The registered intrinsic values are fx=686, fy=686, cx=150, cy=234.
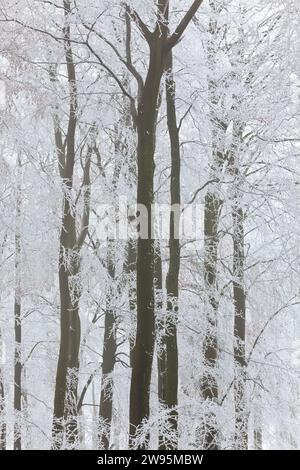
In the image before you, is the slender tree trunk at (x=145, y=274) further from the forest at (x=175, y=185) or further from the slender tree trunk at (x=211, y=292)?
the slender tree trunk at (x=211, y=292)

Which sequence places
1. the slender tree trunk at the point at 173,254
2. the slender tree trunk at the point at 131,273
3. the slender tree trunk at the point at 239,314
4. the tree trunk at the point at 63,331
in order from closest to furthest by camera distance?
the slender tree trunk at the point at 173,254 < the tree trunk at the point at 63,331 < the slender tree trunk at the point at 239,314 < the slender tree trunk at the point at 131,273

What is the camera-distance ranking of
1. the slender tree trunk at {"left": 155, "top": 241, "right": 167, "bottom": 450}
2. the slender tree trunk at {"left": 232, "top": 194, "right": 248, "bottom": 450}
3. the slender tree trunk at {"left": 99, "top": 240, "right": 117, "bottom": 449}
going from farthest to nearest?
the slender tree trunk at {"left": 99, "top": 240, "right": 117, "bottom": 449} < the slender tree trunk at {"left": 232, "top": 194, "right": 248, "bottom": 450} < the slender tree trunk at {"left": 155, "top": 241, "right": 167, "bottom": 450}

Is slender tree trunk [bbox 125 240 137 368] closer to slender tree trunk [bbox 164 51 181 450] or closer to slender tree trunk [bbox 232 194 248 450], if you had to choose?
slender tree trunk [bbox 164 51 181 450]

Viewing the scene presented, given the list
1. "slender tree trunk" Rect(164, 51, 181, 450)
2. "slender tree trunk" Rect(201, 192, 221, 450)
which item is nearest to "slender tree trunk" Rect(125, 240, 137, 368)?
"slender tree trunk" Rect(201, 192, 221, 450)

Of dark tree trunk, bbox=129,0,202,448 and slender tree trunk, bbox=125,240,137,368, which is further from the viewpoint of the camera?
slender tree trunk, bbox=125,240,137,368

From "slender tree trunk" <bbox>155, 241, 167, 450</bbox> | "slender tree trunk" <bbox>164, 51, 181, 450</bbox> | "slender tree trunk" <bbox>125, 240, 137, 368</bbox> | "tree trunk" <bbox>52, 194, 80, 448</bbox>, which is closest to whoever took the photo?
"slender tree trunk" <bbox>164, 51, 181, 450</bbox>

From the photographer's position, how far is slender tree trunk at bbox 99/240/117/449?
12.5m

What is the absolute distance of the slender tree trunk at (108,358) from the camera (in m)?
12.5

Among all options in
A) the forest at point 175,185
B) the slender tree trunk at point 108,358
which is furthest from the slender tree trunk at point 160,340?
the slender tree trunk at point 108,358

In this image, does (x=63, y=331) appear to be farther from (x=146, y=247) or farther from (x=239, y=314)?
(x=146, y=247)

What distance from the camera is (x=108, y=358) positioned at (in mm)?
13523

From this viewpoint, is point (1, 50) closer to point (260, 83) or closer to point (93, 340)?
point (260, 83)

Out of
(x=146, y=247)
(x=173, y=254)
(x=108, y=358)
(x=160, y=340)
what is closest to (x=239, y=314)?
(x=160, y=340)

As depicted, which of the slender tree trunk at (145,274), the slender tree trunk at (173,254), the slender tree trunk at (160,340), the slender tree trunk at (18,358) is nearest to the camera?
the slender tree trunk at (145,274)
